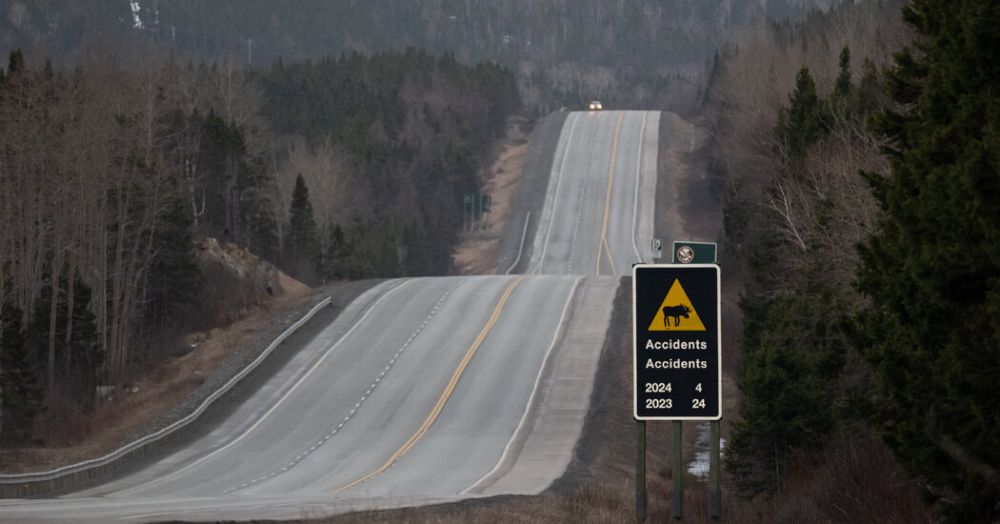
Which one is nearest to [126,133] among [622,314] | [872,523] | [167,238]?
[167,238]

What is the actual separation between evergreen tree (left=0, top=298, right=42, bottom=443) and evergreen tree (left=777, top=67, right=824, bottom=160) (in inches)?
1110

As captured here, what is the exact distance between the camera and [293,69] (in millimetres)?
162875

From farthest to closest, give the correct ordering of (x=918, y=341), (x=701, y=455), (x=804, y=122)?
(x=804, y=122)
(x=701, y=455)
(x=918, y=341)

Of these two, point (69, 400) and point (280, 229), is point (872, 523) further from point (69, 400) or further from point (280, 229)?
point (280, 229)

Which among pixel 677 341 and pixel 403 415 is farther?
pixel 403 415

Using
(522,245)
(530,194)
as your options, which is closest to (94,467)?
(522,245)

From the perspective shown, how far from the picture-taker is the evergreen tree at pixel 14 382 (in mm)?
52094

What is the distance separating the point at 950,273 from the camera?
12836 millimetres

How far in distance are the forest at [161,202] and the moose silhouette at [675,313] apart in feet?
123

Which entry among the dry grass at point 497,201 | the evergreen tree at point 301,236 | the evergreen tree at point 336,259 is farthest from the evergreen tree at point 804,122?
the dry grass at point 497,201

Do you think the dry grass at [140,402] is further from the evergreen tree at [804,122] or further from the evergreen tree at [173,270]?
the evergreen tree at [804,122]

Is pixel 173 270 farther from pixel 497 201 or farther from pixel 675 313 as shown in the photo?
pixel 497 201

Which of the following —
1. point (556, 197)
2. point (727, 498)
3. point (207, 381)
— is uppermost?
point (556, 197)

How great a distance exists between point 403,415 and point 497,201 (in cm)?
7928
